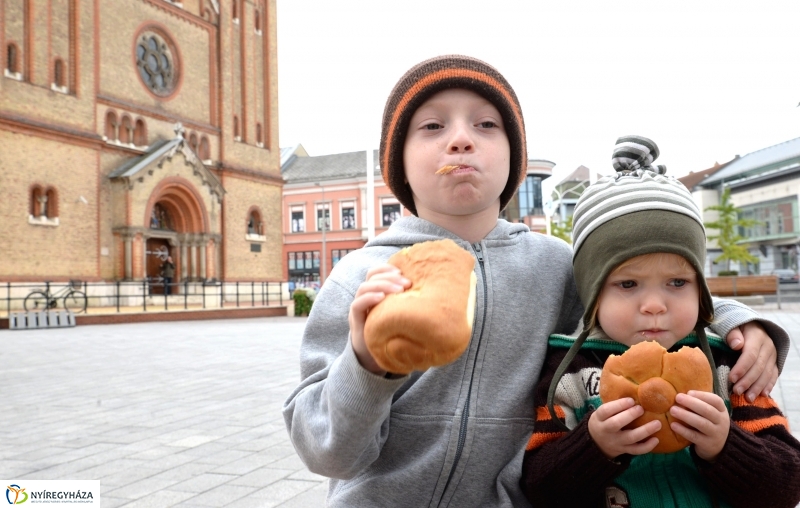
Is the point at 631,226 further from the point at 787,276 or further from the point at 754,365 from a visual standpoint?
the point at 787,276

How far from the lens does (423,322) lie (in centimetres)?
114

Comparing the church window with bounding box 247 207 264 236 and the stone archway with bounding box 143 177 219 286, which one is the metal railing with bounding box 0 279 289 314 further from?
the church window with bounding box 247 207 264 236

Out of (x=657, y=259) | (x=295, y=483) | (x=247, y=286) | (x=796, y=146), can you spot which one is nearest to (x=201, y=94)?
(x=247, y=286)

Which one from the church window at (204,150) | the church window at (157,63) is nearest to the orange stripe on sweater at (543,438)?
the church window at (157,63)

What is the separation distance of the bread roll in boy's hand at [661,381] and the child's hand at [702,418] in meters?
0.02

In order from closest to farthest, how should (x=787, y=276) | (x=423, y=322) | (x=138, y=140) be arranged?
(x=423, y=322) → (x=138, y=140) → (x=787, y=276)

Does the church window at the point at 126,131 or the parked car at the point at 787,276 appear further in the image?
the parked car at the point at 787,276

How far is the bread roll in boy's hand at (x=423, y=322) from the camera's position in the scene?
1149 mm

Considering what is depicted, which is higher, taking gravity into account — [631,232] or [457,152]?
[457,152]

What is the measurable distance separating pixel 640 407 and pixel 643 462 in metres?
0.28

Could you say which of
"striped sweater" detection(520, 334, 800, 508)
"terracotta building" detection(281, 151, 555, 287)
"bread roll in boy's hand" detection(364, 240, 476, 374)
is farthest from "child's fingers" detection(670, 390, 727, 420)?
"terracotta building" detection(281, 151, 555, 287)

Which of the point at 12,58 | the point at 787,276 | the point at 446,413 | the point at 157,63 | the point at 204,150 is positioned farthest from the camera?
the point at 787,276

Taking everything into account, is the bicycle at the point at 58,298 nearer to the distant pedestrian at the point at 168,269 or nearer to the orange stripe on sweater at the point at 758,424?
the distant pedestrian at the point at 168,269

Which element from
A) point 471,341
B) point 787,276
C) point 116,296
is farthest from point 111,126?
point 787,276
